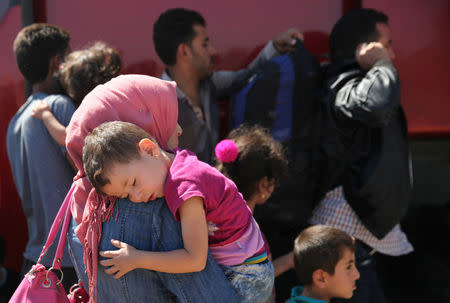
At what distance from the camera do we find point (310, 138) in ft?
7.95

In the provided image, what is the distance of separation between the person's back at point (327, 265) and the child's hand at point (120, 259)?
1.01m

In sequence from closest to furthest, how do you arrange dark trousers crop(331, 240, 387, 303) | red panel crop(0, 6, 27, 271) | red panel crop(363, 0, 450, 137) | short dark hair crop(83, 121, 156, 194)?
short dark hair crop(83, 121, 156, 194) → dark trousers crop(331, 240, 387, 303) → red panel crop(0, 6, 27, 271) → red panel crop(363, 0, 450, 137)

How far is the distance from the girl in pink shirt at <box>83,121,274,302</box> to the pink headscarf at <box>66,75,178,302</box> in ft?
0.22

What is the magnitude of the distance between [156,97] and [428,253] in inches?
117

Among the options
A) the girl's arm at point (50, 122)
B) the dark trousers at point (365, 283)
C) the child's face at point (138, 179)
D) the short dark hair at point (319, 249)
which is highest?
the child's face at point (138, 179)

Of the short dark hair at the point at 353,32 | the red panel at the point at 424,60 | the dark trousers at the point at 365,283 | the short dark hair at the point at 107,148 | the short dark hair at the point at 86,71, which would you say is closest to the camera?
the short dark hair at the point at 107,148

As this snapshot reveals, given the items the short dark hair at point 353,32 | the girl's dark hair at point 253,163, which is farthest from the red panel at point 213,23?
the girl's dark hair at point 253,163

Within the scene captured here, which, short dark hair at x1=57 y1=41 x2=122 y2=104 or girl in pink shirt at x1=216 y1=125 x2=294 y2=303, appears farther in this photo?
short dark hair at x1=57 y1=41 x2=122 y2=104

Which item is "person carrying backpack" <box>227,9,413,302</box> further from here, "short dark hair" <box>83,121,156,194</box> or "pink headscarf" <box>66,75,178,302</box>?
"short dark hair" <box>83,121,156,194</box>

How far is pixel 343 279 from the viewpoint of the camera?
2180 mm

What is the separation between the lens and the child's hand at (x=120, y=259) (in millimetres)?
1350

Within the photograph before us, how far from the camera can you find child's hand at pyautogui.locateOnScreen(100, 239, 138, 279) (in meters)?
1.35

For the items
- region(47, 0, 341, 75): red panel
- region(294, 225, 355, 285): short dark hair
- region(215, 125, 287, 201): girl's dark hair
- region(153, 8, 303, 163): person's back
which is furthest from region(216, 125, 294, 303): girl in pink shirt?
region(47, 0, 341, 75): red panel

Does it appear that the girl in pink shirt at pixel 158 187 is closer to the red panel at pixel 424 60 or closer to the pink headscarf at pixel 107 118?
the pink headscarf at pixel 107 118
